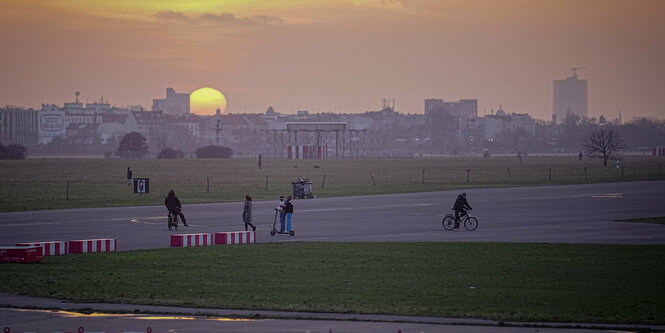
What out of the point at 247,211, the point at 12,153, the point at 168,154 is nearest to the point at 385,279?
the point at 247,211

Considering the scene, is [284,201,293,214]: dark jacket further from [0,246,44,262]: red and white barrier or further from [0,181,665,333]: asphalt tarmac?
[0,246,44,262]: red and white barrier

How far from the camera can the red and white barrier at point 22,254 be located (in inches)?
1102

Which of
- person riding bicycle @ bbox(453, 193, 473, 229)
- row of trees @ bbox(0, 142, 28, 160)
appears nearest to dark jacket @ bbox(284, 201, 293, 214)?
person riding bicycle @ bbox(453, 193, 473, 229)

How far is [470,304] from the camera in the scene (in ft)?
66.8

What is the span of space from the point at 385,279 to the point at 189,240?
11.2 metres

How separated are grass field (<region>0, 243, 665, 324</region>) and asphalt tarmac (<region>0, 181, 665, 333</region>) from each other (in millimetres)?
1224

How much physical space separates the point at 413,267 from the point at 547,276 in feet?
13.8

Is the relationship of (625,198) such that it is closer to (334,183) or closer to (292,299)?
(334,183)

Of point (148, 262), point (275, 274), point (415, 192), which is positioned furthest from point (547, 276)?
point (415, 192)

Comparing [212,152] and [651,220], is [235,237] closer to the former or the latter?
[651,220]

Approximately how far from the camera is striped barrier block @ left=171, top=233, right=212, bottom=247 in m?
33.2

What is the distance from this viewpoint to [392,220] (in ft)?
148

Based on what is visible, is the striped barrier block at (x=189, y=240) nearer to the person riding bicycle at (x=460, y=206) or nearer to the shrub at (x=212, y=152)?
the person riding bicycle at (x=460, y=206)

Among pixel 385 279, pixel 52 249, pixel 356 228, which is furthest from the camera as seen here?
pixel 356 228
